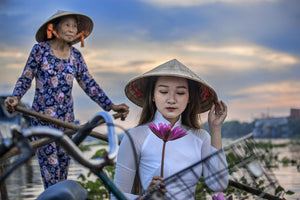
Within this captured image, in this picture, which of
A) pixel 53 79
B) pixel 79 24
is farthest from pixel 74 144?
pixel 79 24

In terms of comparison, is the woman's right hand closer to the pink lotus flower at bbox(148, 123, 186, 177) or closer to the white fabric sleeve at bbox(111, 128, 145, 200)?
the white fabric sleeve at bbox(111, 128, 145, 200)

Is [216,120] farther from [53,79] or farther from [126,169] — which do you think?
[53,79]

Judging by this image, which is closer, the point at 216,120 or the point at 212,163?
the point at 212,163

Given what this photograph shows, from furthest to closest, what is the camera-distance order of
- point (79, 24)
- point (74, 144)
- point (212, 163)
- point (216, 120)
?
point (79, 24)
point (216, 120)
point (212, 163)
point (74, 144)

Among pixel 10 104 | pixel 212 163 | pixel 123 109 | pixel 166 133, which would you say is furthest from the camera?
pixel 123 109

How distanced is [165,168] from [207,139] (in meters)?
0.31

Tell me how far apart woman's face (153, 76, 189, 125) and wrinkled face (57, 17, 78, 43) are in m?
0.93

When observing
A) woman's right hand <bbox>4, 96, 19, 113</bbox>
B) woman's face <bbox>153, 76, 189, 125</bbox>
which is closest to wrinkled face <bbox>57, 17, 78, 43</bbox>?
woman's right hand <bbox>4, 96, 19, 113</bbox>

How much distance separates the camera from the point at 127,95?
268 cm

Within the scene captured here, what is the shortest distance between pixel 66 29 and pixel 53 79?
0.33 metres

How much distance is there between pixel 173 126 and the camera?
8.03ft

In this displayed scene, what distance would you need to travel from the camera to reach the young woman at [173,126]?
2270 mm

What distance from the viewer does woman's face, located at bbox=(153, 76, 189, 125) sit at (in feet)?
7.86

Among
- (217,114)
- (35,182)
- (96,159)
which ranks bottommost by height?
(35,182)
